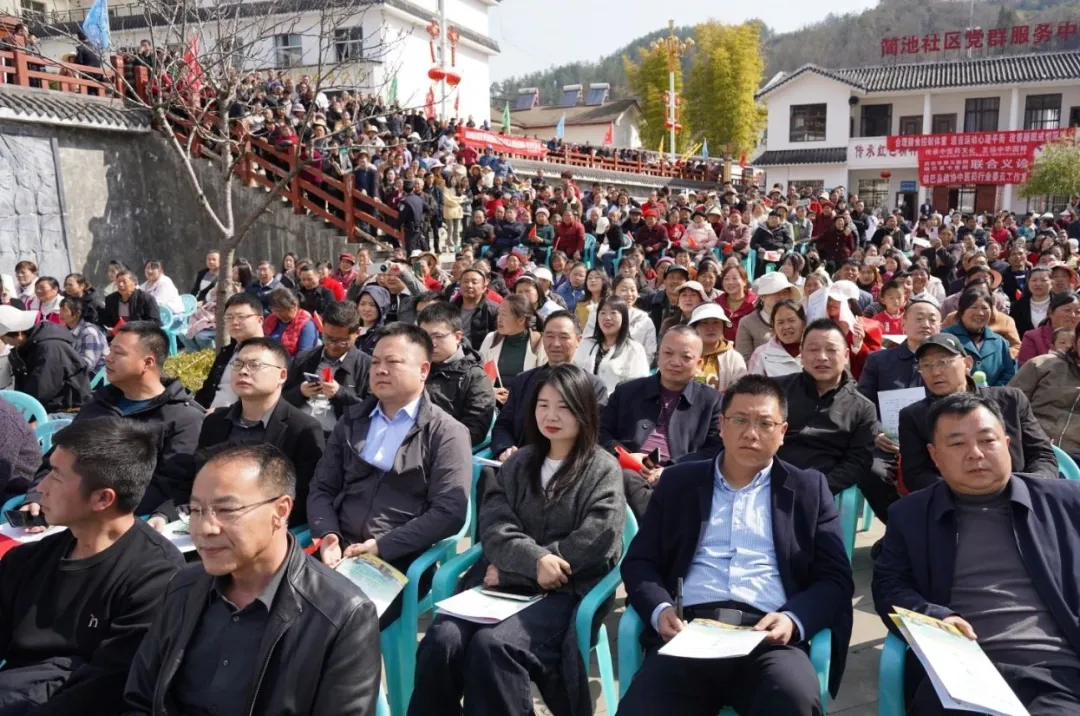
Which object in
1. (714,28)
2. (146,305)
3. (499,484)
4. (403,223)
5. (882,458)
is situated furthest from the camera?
(714,28)

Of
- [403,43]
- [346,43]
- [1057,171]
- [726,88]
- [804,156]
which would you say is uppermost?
[726,88]

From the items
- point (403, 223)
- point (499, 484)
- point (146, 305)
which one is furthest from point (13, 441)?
point (403, 223)

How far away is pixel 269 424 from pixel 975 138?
92.0ft

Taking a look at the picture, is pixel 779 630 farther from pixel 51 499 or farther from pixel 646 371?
pixel 646 371

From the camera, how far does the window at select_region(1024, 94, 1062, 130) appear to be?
88.1ft

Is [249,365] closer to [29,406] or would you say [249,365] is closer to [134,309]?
[29,406]

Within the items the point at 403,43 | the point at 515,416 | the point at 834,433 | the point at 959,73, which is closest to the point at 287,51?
the point at 403,43

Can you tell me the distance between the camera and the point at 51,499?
2238 mm

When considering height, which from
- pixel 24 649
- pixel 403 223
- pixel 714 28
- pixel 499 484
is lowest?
pixel 24 649

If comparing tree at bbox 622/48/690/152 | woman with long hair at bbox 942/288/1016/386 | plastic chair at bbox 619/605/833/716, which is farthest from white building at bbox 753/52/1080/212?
plastic chair at bbox 619/605/833/716

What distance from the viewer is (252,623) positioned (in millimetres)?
1921

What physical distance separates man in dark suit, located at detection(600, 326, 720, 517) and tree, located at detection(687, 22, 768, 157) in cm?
3417

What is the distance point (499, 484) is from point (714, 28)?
39.6m

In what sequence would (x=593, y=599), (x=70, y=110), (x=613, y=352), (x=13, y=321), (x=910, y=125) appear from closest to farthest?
(x=593, y=599) < (x=613, y=352) < (x=13, y=321) < (x=70, y=110) < (x=910, y=125)
